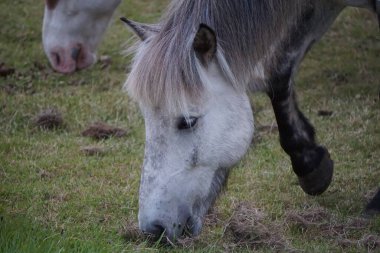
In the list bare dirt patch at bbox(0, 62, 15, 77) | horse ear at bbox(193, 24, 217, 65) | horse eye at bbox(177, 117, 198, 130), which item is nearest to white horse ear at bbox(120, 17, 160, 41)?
horse ear at bbox(193, 24, 217, 65)

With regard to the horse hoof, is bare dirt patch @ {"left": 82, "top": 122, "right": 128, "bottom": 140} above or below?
below

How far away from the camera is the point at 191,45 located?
11.8ft

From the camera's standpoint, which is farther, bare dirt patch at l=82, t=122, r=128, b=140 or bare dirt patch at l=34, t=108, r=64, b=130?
bare dirt patch at l=34, t=108, r=64, b=130

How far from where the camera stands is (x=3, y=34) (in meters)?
8.17

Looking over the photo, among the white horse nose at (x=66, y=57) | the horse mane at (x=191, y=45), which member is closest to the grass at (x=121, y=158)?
the white horse nose at (x=66, y=57)

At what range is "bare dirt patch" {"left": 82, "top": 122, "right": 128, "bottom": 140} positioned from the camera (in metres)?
5.75

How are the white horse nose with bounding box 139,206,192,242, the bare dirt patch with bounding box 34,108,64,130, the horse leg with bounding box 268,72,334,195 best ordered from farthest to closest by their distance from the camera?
the bare dirt patch with bounding box 34,108,64,130 < the horse leg with bounding box 268,72,334,195 < the white horse nose with bounding box 139,206,192,242

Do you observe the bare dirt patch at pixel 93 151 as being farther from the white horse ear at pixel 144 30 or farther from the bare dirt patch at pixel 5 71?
the bare dirt patch at pixel 5 71

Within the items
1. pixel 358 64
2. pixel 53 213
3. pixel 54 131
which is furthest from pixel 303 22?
pixel 358 64

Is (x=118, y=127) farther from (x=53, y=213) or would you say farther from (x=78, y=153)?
(x=53, y=213)

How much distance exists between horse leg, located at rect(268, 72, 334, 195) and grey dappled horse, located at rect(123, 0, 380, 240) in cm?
50

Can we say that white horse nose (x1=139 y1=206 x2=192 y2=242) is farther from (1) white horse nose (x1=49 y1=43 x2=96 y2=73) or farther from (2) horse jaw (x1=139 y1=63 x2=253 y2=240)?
(1) white horse nose (x1=49 y1=43 x2=96 y2=73)

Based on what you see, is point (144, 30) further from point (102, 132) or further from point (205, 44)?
point (102, 132)

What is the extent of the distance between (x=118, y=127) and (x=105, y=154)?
550 millimetres
